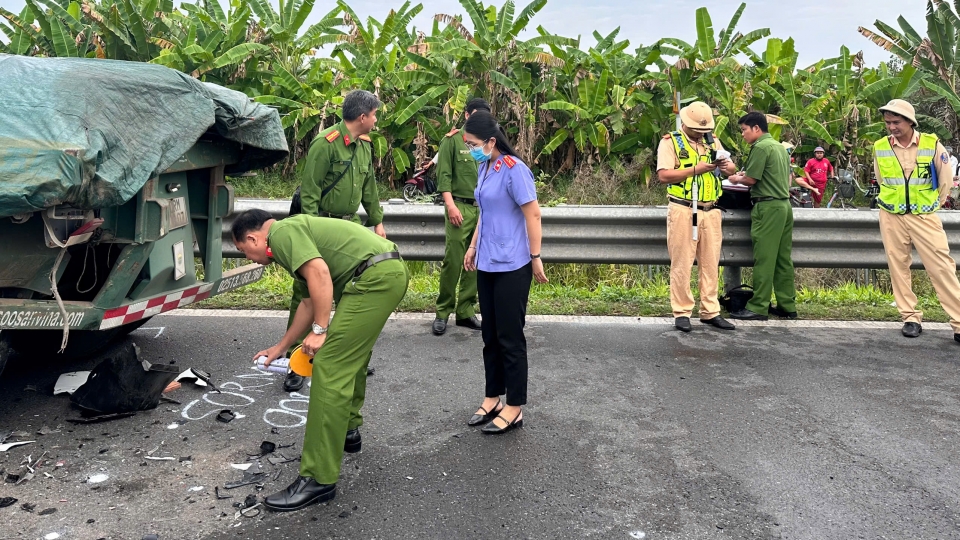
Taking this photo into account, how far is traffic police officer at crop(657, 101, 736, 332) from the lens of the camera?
23.2 ft

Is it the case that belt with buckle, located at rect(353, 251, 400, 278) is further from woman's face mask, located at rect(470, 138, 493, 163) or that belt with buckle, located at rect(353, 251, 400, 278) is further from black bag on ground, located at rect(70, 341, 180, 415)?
black bag on ground, located at rect(70, 341, 180, 415)

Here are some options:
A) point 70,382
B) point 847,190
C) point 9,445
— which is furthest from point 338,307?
point 847,190

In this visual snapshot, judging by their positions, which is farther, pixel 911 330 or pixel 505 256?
pixel 911 330

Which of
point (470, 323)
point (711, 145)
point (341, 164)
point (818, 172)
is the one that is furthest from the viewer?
point (818, 172)

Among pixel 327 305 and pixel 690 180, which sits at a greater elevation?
pixel 690 180

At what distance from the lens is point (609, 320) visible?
7.05 meters

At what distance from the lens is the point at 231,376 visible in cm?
546

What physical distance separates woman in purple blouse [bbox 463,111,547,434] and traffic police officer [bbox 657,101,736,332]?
2.58 meters

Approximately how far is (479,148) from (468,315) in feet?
7.67

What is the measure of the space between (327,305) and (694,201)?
13.7 feet

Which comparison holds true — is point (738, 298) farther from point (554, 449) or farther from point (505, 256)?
point (554, 449)

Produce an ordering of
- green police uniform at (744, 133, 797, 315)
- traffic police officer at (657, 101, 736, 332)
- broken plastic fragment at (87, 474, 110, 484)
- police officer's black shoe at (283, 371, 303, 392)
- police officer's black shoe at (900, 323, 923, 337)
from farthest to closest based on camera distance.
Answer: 1. green police uniform at (744, 133, 797, 315)
2. traffic police officer at (657, 101, 736, 332)
3. police officer's black shoe at (900, 323, 923, 337)
4. police officer's black shoe at (283, 371, 303, 392)
5. broken plastic fragment at (87, 474, 110, 484)

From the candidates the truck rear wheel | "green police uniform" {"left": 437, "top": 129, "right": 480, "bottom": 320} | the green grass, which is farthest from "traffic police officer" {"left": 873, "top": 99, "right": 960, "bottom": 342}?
the truck rear wheel

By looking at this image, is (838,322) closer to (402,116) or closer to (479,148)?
(479,148)
